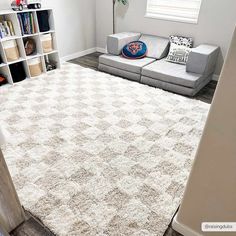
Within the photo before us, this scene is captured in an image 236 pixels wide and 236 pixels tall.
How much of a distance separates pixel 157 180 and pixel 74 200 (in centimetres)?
69

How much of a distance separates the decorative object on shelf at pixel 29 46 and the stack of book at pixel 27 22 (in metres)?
0.17

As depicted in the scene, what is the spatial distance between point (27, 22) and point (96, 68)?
1.36m

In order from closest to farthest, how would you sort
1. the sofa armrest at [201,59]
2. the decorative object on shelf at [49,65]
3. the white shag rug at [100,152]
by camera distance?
1. the white shag rug at [100,152]
2. the sofa armrest at [201,59]
3. the decorative object on shelf at [49,65]

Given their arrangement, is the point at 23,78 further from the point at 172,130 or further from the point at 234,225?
the point at 234,225

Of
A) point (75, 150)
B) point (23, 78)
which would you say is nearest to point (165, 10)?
point (23, 78)

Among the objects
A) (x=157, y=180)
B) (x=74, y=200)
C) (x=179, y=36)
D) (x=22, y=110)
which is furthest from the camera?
(x=179, y=36)

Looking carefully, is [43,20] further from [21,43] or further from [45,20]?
[21,43]

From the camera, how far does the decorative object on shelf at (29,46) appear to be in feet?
10.9

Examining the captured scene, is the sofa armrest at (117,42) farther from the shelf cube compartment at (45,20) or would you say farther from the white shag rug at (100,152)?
the shelf cube compartment at (45,20)

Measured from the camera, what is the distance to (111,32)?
452cm

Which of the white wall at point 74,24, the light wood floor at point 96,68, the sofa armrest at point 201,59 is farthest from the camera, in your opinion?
the white wall at point 74,24

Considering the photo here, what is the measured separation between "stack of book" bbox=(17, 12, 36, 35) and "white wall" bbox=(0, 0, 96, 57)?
1.88 ft

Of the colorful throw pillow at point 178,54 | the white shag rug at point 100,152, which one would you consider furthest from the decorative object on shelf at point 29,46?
the colorful throw pillow at point 178,54

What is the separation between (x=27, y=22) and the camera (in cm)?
314
